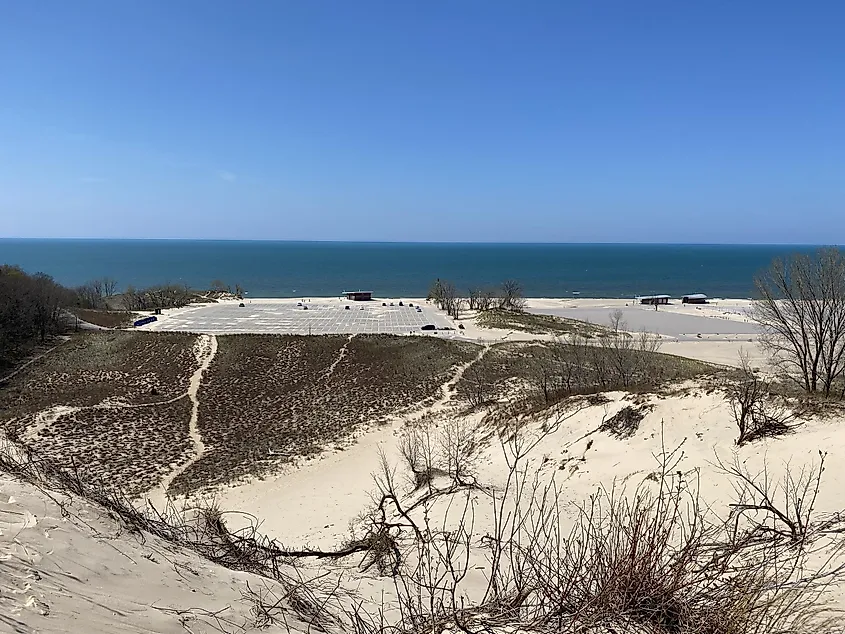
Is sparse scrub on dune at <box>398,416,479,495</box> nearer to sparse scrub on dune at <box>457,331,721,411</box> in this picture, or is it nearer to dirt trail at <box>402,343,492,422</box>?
dirt trail at <box>402,343,492,422</box>

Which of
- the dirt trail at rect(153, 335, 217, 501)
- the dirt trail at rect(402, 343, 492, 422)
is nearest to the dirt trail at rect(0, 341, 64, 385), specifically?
the dirt trail at rect(153, 335, 217, 501)

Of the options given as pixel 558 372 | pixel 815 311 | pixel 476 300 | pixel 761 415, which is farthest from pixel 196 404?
pixel 476 300

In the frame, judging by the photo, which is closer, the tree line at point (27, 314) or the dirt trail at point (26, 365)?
the dirt trail at point (26, 365)

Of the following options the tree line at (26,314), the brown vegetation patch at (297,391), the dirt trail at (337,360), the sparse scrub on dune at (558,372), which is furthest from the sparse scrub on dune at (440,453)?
the tree line at (26,314)

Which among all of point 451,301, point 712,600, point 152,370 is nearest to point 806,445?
point 712,600

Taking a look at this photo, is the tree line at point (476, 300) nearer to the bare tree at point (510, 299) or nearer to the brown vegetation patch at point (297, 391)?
the bare tree at point (510, 299)

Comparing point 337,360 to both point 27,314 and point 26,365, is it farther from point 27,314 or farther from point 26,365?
point 27,314

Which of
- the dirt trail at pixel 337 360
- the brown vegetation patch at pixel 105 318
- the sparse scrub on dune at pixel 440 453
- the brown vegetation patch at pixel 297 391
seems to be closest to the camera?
the sparse scrub on dune at pixel 440 453

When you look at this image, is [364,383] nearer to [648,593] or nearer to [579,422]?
[579,422]
